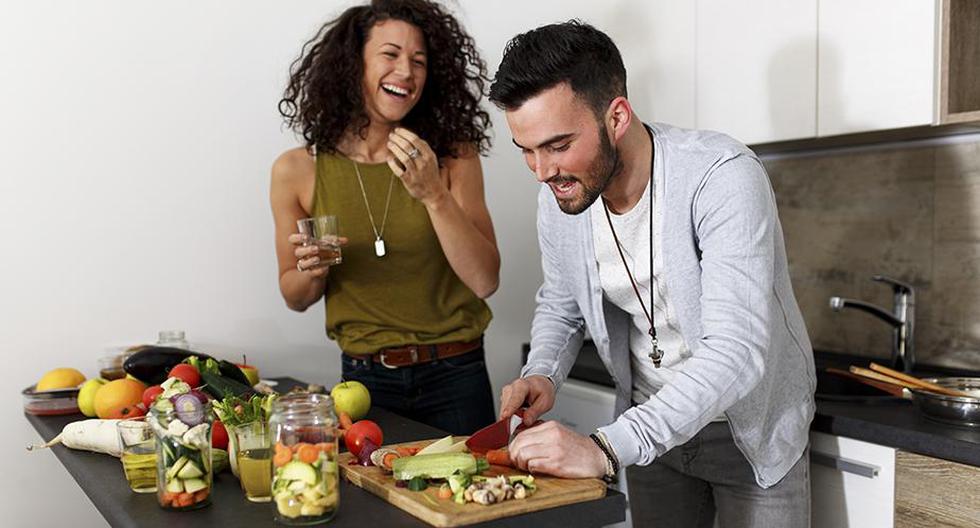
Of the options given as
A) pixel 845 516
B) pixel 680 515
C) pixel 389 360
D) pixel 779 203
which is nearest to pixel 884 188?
pixel 779 203

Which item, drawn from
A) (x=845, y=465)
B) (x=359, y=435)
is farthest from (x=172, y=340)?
(x=845, y=465)

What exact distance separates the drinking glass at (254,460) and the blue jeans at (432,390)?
2.57 feet

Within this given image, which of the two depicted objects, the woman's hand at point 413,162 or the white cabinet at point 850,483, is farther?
the woman's hand at point 413,162

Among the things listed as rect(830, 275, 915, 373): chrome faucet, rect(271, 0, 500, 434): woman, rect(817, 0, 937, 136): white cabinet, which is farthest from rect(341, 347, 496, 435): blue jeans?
rect(817, 0, 937, 136): white cabinet

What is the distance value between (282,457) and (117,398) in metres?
0.80

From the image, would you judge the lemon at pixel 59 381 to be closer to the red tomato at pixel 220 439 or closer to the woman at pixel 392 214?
the woman at pixel 392 214

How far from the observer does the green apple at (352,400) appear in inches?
71.3

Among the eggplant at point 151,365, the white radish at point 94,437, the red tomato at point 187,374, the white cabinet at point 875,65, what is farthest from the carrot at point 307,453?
the white cabinet at point 875,65

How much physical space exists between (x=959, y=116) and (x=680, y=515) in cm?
102

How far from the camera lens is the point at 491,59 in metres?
3.04

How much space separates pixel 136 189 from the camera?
254 cm

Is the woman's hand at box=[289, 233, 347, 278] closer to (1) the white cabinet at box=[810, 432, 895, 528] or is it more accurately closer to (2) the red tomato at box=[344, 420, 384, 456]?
(2) the red tomato at box=[344, 420, 384, 456]

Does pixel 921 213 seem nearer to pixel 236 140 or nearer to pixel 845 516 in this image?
pixel 845 516

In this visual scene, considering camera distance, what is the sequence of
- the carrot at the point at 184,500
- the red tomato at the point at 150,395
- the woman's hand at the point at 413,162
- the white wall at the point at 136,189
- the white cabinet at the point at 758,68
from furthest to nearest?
the white wall at the point at 136,189 → the white cabinet at the point at 758,68 → the woman's hand at the point at 413,162 → the red tomato at the point at 150,395 → the carrot at the point at 184,500
